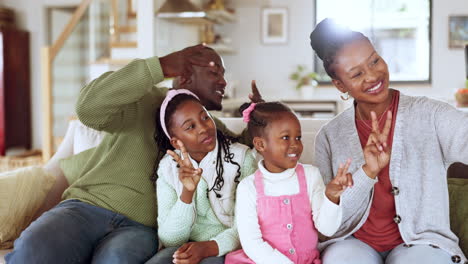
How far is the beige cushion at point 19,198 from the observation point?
193cm

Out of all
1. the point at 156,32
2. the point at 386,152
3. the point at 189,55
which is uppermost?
the point at 156,32

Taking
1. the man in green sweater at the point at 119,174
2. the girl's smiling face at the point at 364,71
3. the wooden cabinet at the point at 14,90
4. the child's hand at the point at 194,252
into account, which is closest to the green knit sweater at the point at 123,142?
the man in green sweater at the point at 119,174

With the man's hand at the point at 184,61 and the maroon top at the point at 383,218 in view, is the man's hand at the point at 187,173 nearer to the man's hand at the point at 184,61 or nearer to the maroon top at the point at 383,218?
the man's hand at the point at 184,61

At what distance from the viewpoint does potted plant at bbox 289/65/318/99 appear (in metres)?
6.50

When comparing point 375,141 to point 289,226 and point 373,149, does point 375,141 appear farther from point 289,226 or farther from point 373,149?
point 289,226

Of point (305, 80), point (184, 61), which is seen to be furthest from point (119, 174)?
point (305, 80)

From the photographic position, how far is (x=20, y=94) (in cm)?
698

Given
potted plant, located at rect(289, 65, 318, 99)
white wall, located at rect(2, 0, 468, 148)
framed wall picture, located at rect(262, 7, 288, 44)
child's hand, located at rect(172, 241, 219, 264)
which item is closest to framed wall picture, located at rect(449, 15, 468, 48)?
white wall, located at rect(2, 0, 468, 148)

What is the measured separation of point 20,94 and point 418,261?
652cm

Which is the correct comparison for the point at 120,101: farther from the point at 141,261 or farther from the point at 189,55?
the point at 141,261

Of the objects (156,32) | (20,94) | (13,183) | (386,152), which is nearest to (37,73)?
(20,94)

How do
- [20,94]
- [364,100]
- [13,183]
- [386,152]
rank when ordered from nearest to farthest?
1. [386,152]
2. [364,100]
3. [13,183]
4. [20,94]

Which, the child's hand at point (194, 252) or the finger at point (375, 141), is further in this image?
the child's hand at point (194, 252)

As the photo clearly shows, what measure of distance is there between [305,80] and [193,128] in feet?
16.2
